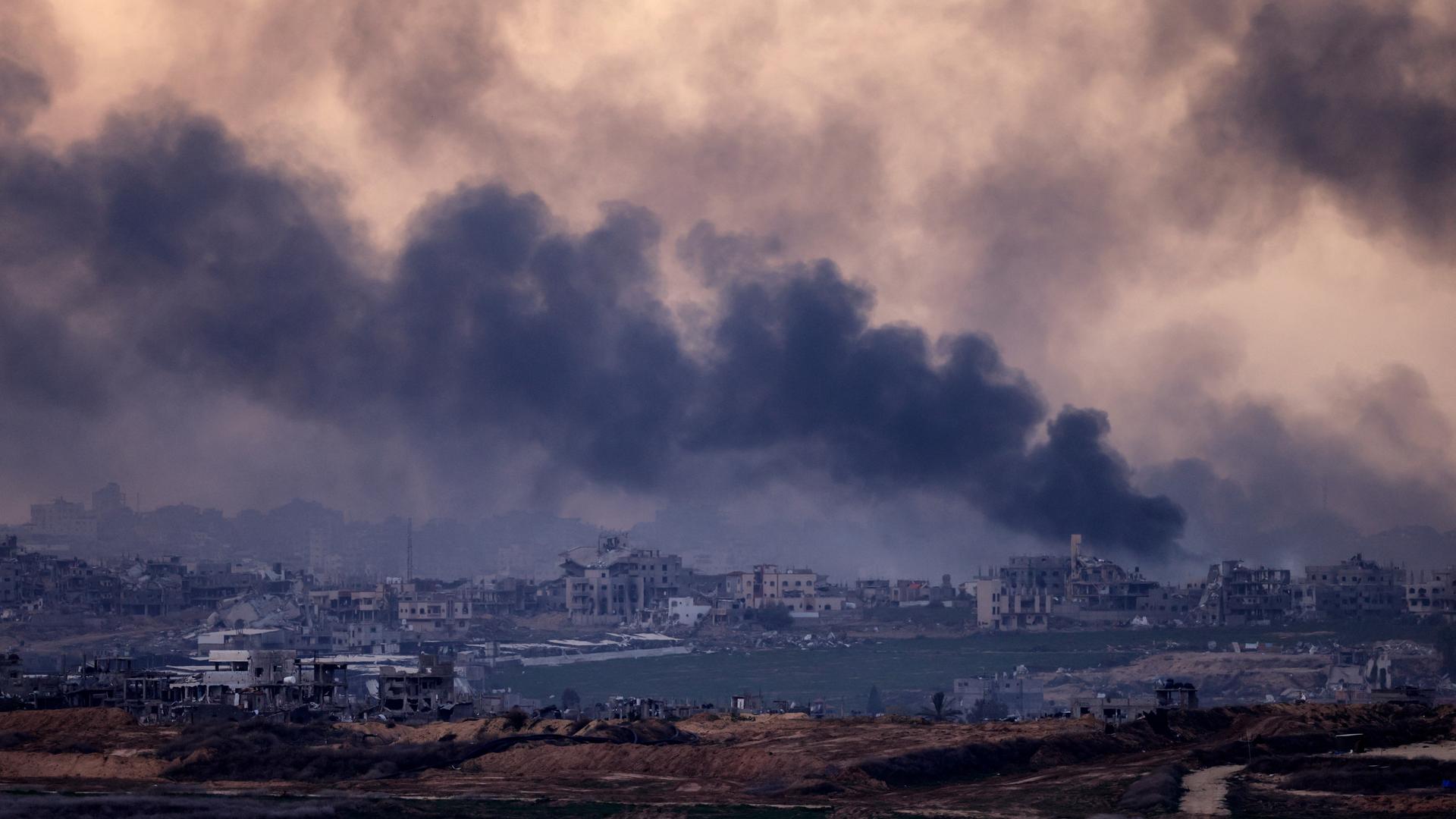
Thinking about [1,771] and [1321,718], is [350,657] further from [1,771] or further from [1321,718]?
[1321,718]

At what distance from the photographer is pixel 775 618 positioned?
607 ft

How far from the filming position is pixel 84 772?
68.6m

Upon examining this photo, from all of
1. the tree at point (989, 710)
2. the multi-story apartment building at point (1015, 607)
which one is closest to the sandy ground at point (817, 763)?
the tree at point (989, 710)

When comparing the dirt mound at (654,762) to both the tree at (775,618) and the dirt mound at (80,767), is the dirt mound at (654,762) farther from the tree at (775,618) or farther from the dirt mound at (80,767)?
the tree at (775,618)

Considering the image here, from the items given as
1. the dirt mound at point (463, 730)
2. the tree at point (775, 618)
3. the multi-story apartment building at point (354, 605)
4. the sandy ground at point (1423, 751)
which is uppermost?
the multi-story apartment building at point (354, 605)

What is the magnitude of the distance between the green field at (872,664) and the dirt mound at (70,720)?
2169 inches

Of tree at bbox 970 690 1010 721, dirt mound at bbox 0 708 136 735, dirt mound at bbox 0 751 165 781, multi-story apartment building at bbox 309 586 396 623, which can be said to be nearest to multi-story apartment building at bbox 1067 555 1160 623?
tree at bbox 970 690 1010 721

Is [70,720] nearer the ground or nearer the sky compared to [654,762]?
nearer the sky

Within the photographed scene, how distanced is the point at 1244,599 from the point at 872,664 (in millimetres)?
43731

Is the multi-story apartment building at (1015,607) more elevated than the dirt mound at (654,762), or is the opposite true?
the multi-story apartment building at (1015,607)

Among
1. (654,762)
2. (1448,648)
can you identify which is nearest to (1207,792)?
(654,762)

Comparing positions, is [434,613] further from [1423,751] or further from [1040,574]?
[1423,751]

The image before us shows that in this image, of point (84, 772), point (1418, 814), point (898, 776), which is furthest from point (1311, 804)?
point (84, 772)

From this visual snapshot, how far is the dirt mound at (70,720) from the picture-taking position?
78.0 m
